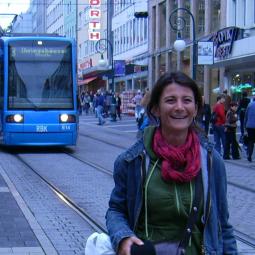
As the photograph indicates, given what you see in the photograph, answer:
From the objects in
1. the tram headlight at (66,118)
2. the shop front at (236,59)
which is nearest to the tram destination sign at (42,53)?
the tram headlight at (66,118)

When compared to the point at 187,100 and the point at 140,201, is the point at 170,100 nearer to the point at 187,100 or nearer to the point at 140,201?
the point at 187,100

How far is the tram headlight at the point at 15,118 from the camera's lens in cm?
1756

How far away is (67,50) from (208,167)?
15416 millimetres

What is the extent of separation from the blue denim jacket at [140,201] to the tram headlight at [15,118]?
14.6 meters

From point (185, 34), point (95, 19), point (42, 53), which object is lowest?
point (42, 53)

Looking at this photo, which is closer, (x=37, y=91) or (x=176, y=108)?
(x=176, y=108)

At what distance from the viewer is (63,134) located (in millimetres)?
18062

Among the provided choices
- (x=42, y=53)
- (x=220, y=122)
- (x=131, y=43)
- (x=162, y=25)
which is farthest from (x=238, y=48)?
(x=131, y=43)

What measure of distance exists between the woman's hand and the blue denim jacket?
25 millimetres

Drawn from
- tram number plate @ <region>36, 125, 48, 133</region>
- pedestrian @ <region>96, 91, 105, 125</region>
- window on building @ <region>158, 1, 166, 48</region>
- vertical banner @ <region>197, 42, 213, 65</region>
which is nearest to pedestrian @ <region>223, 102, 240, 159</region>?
tram number plate @ <region>36, 125, 48, 133</region>

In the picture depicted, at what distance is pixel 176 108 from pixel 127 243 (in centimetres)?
64

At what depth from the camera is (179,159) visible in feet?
9.82

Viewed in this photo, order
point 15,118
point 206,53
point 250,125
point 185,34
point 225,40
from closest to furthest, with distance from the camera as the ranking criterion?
point 250,125 → point 15,118 → point 206,53 → point 225,40 → point 185,34

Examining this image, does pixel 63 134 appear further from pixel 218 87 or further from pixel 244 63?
pixel 218 87
